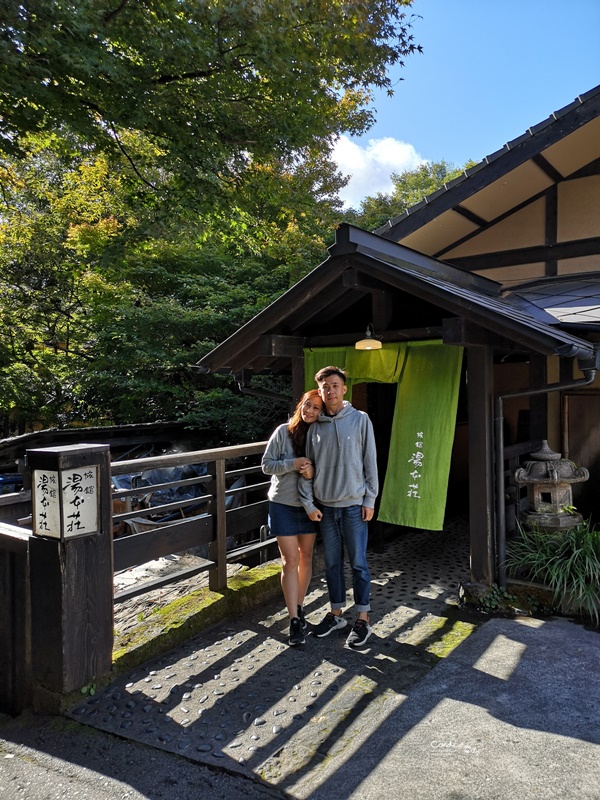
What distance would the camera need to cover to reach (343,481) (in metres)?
4.10

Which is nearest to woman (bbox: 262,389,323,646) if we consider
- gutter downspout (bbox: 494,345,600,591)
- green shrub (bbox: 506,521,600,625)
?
gutter downspout (bbox: 494,345,600,591)

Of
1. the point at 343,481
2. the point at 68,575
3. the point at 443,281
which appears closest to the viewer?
the point at 68,575

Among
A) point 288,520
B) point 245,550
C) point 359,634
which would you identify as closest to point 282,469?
point 288,520

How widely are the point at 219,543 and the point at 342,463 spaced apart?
1.60 m

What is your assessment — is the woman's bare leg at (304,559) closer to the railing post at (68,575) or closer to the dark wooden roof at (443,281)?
the railing post at (68,575)

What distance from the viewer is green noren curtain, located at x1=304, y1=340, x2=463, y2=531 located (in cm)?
521

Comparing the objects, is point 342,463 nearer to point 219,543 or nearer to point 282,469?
point 282,469

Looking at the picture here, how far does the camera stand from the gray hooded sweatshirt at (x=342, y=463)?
162 inches

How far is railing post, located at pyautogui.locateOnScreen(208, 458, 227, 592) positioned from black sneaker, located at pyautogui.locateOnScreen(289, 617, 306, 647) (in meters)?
0.95

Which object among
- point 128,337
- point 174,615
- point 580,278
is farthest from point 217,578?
point 128,337

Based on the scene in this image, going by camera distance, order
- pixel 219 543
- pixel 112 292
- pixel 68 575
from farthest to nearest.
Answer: pixel 112 292, pixel 219 543, pixel 68 575

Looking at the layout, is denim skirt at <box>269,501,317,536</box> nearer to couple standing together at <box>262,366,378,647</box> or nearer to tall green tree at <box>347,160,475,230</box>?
couple standing together at <box>262,366,378,647</box>

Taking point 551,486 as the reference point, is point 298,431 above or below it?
above

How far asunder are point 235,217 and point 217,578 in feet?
23.4
